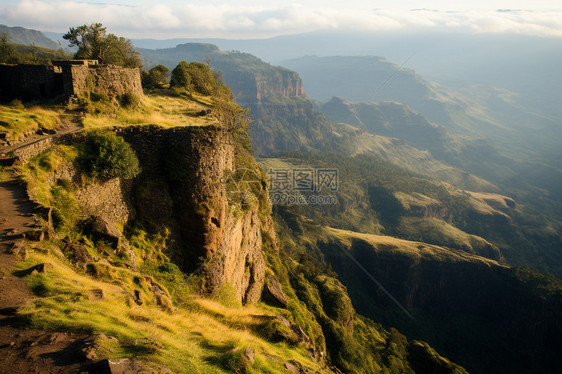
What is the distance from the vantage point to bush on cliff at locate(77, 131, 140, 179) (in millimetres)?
14750

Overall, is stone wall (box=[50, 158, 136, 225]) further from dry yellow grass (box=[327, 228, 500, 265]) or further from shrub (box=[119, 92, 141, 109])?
dry yellow grass (box=[327, 228, 500, 265])

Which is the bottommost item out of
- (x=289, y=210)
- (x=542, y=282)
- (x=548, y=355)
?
(x=548, y=355)

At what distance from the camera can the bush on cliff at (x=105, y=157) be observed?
581 inches

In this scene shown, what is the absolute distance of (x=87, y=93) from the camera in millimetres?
18891

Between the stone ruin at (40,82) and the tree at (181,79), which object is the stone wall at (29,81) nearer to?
the stone ruin at (40,82)

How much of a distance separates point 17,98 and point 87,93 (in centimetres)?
416

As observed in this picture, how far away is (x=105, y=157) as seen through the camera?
15117 millimetres

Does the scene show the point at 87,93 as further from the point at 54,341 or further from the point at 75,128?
the point at 54,341

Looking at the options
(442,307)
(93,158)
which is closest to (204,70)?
(93,158)

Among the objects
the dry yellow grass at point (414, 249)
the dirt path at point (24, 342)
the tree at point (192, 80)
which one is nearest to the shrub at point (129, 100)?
the tree at point (192, 80)

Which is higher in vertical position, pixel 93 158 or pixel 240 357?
pixel 93 158

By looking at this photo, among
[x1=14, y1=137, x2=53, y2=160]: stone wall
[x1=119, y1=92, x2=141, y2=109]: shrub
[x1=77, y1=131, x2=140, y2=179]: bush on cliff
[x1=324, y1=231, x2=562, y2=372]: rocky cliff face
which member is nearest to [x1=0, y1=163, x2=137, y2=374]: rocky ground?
[x1=14, y1=137, x2=53, y2=160]: stone wall

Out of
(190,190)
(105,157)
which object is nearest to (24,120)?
(105,157)

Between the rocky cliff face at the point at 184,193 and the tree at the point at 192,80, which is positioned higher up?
the tree at the point at 192,80
